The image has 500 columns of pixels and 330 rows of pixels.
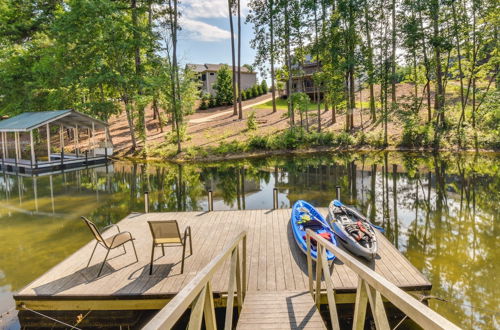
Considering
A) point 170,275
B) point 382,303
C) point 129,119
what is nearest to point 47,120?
point 129,119

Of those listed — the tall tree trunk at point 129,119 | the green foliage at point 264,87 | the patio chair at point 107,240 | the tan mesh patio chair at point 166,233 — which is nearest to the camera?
the tan mesh patio chair at point 166,233

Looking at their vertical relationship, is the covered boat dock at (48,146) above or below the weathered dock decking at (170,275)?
above

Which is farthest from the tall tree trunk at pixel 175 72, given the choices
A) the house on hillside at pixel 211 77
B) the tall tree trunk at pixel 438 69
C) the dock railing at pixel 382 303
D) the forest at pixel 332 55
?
the house on hillside at pixel 211 77

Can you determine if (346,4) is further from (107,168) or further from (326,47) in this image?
(107,168)

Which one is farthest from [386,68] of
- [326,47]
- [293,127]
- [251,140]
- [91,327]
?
[91,327]

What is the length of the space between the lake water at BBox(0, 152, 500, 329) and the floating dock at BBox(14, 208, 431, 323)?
851 millimetres

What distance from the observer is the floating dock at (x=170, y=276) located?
512cm

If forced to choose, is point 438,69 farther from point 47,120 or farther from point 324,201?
point 47,120

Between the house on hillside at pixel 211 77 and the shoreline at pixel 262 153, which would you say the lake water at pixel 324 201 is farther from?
the house on hillside at pixel 211 77

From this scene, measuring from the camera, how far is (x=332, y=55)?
25.3 metres

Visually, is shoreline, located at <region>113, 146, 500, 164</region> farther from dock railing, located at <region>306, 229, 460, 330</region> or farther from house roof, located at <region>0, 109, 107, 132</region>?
dock railing, located at <region>306, 229, 460, 330</region>

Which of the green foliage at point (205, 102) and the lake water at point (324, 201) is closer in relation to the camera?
the lake water at point (324, 201)

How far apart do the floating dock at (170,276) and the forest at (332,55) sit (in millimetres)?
19331

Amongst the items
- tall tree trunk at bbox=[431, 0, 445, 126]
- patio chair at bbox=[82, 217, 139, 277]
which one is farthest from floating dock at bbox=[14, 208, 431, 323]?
tall tree trunk at bbox=[431, 0, 445, 126]
